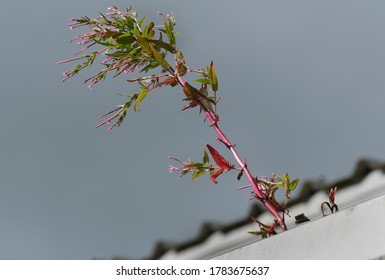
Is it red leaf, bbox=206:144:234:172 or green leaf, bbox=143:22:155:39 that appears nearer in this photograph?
red leaf, bbox=206:144:234:172

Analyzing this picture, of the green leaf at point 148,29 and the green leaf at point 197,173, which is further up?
the green leaf at point 148,29

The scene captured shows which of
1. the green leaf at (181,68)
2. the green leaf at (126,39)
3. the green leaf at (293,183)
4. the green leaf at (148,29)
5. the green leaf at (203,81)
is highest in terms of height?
the green leaf at (148,29)

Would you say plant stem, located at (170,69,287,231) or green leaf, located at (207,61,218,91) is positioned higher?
green leaf, located at (207,61,218,91)

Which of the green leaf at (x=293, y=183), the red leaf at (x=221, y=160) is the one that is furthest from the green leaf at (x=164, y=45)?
the green leaf at (x=293, y=183)

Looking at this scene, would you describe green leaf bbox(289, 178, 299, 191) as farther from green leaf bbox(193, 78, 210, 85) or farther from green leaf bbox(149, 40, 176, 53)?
green leaf bbox(149, 40, 176, 53)

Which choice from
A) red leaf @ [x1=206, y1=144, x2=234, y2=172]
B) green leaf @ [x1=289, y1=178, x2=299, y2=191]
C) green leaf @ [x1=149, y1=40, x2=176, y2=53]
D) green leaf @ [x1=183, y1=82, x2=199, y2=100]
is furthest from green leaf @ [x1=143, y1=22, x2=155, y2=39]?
green leaf @ [x1=289, y1=178, x2=299, y2=191]

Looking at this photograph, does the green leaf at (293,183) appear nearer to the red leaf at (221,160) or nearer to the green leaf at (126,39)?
the red leaf at (221,160)

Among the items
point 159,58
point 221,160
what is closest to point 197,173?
point 221,160

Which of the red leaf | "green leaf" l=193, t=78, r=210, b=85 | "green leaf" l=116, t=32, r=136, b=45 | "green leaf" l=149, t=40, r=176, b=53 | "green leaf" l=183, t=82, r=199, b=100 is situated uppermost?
"green leaf" l=116, t=32, r=136, b=45
